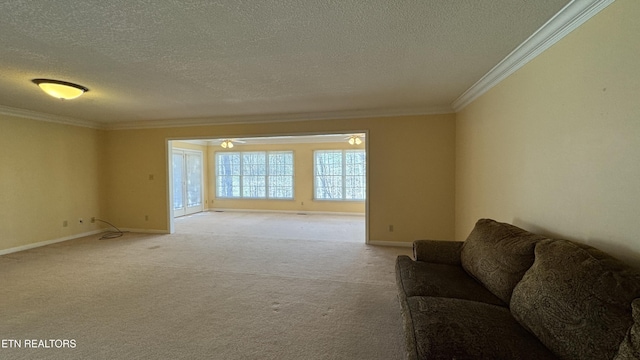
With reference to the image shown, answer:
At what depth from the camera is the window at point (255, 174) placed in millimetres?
9047

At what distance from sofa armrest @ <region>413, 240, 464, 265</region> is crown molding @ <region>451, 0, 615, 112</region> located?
5.89 feet

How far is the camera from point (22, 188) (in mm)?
4633

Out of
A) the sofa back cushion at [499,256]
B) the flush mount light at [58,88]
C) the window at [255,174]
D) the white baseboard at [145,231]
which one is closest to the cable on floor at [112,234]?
the white baseboard at [145,231]

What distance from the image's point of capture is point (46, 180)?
16.3ft

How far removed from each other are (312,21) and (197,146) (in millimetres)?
8248

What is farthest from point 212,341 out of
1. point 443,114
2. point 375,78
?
point 443,114

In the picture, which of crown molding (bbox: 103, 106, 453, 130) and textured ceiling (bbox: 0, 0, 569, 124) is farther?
crown molding (bbox: 103, 106, 453, 130)

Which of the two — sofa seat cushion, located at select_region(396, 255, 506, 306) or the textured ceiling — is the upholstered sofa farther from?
the textured ceiling

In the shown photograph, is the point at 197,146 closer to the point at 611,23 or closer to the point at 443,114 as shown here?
the point at 443,114

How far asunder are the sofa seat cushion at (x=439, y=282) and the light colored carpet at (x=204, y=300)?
455 millimetres

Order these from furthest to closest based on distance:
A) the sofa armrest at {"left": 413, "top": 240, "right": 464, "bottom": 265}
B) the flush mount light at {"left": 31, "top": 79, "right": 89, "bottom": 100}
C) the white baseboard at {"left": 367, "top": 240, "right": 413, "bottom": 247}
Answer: the white baseboard at {"left": 367, "top": 240, "right": 413, "bottom": 247}, the flush mount light at {"left": 31, "top": 79, "right": 89, "bottom": 100}, the sofa armrest at {"left": 413, "top": 240, "right": 464, "bottom": 265}

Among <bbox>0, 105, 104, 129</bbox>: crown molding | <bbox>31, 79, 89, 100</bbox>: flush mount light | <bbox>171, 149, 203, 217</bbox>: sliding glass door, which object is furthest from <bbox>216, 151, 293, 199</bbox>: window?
<bbox>31, 79, 89, 100</bbox>: flush mount light

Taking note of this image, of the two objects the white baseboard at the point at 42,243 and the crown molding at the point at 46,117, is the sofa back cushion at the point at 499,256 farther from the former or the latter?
the crown molding at the point at 46,117

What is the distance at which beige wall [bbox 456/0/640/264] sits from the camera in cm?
148
